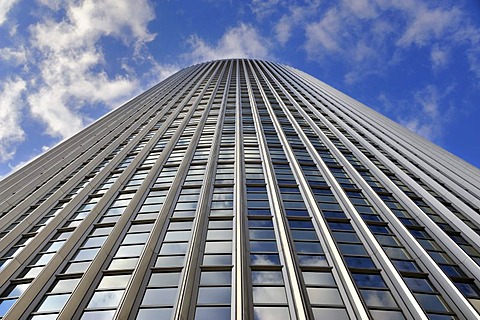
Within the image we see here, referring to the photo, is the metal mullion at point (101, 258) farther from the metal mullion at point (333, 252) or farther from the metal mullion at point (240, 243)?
the metal mullion at point (333, 252)

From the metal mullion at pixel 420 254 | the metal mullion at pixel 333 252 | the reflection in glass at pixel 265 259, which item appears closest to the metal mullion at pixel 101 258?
the reflection in glass at pixel 265 259

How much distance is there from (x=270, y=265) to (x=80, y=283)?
8264 millimetres

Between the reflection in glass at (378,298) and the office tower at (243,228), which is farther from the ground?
the office tower at (243,228)

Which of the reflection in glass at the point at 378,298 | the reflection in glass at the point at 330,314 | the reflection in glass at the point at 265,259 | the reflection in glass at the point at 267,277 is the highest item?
the reflection in glass at the point at 265,259

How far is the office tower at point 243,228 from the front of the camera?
14.0 m

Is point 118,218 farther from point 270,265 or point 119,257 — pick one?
point 270,265

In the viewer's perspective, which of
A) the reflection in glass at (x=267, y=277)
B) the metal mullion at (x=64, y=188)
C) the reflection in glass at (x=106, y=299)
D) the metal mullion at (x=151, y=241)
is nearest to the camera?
the metal mullion at (x=151, y=241)

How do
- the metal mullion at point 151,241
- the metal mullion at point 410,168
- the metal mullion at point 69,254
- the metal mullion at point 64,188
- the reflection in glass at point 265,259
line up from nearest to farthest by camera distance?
1. the metal mullion at point 151,241
2. the metal mullion at point 69,254
3. the reflection in glass at point 265,259
4. the metal mullion at point 410,168
5. the metal mullion at point 64,188

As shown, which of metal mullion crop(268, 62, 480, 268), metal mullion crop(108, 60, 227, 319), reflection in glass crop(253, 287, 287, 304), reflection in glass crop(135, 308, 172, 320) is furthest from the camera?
metal mullion crop(268, 62, 480, 268)

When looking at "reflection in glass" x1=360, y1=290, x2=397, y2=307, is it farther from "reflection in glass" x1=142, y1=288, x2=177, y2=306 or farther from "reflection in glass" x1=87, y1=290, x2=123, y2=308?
"reflection in glass" x1=87, y1=290, x2=123, y2=308

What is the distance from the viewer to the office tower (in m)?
14.0

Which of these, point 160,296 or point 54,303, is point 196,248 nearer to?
point 160,296

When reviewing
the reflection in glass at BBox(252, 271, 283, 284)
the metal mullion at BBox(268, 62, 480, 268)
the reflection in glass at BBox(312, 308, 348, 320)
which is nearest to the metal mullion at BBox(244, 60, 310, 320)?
the reflection in glass at BBox(252, 271, 283, 284)

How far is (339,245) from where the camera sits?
689 inches
